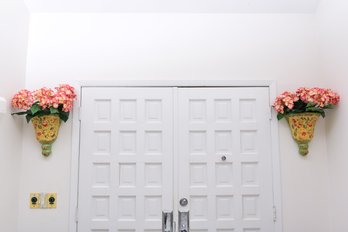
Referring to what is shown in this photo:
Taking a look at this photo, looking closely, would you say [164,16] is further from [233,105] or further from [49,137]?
[49,137]

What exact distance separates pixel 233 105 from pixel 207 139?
361 millimetres

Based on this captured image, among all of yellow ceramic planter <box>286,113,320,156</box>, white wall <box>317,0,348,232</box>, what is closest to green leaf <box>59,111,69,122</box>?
yellow ceramic planter <box>286,113,320,156</box>

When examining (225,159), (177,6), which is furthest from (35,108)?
(225,159)

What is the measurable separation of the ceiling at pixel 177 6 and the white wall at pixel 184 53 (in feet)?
0.17

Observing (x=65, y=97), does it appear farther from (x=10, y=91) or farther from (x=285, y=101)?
(x=285, y=101)

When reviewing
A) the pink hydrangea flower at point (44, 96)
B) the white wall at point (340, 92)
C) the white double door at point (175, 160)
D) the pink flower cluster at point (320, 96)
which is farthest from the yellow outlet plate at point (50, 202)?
the white wall at point (340, 92)

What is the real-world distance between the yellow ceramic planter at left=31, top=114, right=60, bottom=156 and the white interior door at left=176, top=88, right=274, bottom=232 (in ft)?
3.29

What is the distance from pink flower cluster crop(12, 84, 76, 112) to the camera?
222 cm

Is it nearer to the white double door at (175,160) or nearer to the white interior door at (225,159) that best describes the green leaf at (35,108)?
the white double door at (175,160)

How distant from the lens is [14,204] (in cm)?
229

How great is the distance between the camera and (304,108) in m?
2.32

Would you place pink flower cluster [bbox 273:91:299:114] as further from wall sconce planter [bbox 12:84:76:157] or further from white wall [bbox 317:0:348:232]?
wall sconce planter [bbox 12:84:76:157]

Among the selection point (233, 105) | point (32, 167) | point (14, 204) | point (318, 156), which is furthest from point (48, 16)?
point (318, 156)

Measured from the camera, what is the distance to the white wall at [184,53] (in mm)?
2426
